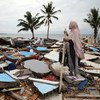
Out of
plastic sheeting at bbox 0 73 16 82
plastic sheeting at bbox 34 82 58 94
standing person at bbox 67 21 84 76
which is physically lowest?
plastic sheeting at bbox 34 82 58 94

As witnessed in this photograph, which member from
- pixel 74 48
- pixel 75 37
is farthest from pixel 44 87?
pixel 75 37

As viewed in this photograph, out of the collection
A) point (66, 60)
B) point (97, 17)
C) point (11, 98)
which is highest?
point (97, 17)

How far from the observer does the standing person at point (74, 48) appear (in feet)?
22.7

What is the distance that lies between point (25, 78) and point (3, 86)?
916 millimetres

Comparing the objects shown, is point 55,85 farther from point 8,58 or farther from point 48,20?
point 48,20

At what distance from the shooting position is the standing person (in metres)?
6.92

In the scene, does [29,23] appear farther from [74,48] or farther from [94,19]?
[74,48]

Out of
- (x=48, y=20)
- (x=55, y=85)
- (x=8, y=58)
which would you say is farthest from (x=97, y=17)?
(x=55, y=85)

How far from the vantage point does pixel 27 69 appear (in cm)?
752

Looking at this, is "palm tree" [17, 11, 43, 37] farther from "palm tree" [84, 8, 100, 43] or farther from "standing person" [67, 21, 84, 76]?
"standing person" [67, 21, 84, 76]

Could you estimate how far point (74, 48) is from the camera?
6941 millimetres

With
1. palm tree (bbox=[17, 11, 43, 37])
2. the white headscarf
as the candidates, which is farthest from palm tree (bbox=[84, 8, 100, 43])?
the white headscarf

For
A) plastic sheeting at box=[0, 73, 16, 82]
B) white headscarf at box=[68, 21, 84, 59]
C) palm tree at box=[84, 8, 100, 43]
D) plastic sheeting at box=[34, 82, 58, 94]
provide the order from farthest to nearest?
palm tree at box=[84, 8, 100, 43], white headscarf at box=[68, 21, 84, 59], plastic sheeting at box=[0, 73, 16, 82], plastic sheeting at box=[34, 82, 58, 94]

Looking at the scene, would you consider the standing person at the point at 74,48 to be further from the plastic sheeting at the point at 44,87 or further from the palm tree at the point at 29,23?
the palm tree at the point at 29,23
